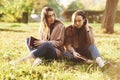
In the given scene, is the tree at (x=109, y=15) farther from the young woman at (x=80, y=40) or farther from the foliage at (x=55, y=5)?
the foliage at (x=55, y=5)

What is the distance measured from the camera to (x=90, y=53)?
6.60 metres

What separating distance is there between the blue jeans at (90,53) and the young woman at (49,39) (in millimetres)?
173

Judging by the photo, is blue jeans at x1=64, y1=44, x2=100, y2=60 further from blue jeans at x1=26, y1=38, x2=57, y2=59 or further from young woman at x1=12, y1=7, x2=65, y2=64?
blue jeans at x1=26, y1=38, x2=57, y2=59

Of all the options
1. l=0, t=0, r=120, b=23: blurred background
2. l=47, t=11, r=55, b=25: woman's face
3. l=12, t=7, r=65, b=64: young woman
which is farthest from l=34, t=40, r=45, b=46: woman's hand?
l=0, t=0, r=120, b=23: blurred background

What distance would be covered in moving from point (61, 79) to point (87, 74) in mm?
595

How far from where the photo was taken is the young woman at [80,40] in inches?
255

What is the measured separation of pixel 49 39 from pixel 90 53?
2.71 feet

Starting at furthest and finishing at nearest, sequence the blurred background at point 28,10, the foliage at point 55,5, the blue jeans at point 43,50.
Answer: the foliage at point 55,5, the blurred background at point 28,10, the blue jeans at point 43,50

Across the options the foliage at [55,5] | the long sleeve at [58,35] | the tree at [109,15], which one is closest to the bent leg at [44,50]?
the long sleeve at [58,35]

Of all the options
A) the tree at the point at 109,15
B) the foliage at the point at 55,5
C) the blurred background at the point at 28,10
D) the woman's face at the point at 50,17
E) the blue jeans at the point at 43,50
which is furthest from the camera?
the foliage at the point at 55,5

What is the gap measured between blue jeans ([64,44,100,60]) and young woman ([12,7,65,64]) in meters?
0.17

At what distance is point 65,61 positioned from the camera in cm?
670

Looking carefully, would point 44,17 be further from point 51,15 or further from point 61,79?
point 61,79

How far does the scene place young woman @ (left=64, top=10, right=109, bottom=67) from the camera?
6469 millimetres
